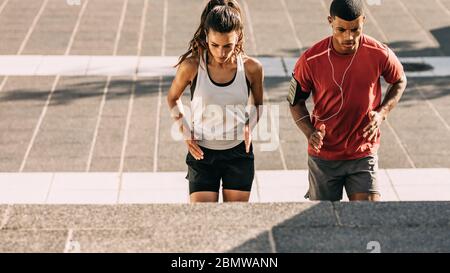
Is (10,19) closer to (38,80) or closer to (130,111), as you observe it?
(38,80)

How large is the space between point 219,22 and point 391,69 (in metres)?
1.16

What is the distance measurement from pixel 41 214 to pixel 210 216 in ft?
2.94

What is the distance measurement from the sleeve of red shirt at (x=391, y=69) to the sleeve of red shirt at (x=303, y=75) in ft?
1.57

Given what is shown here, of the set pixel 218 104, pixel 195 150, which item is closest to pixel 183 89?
pixel 218 104

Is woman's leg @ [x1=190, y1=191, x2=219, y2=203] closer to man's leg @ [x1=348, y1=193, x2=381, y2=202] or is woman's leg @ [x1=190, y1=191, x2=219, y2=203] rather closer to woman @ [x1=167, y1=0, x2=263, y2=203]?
woman @ [x1=167, y1=0, x2=263, y2=203]

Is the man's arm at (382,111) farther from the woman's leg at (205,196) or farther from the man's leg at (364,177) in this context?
the woman's leg at (205,196)

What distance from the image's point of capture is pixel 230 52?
215 inches

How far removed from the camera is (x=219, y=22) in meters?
5.34

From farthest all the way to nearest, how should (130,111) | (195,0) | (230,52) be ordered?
(195,0), (130,111), (230,52)
